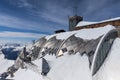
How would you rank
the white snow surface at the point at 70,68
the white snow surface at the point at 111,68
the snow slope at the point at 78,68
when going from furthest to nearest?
the white snow surface at the point at 70,68
the snow slope at the point at 78,68
the white snow surface at the point at 111,68

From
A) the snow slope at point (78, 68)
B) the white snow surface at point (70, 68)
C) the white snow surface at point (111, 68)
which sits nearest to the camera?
the white snow surface at point (111, 68)

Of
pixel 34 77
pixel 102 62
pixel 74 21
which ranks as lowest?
pixel 34 77

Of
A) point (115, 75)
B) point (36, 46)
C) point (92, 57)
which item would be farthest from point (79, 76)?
point (36, 46)

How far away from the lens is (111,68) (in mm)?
24734

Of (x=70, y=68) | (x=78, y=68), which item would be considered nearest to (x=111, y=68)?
(x=78, y=68)

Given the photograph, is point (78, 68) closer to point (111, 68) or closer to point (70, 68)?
point (70, 68)

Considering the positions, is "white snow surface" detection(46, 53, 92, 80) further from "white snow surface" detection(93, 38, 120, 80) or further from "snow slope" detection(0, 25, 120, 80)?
"white snow surface" detection(93, 38, 120, 80)

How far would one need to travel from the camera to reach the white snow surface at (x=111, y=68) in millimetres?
23766

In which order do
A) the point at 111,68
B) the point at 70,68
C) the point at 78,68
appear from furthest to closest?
the point at 70,68, the point at 78,68, the point at 111,68

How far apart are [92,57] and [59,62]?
1014 centimetres

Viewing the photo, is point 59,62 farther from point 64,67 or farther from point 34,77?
point 34,77

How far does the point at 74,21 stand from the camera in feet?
190

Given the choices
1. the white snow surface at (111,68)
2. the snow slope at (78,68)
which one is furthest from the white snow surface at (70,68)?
the white snow surface at (111,68)

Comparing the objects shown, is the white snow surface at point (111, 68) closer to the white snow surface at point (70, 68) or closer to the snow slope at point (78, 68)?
the snow slope at point (78, 68)
